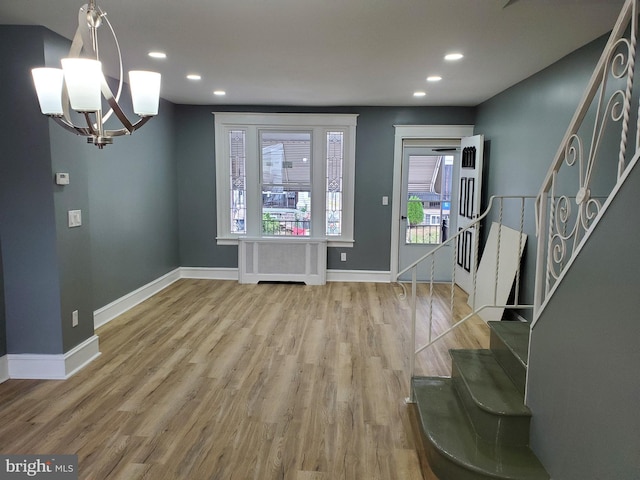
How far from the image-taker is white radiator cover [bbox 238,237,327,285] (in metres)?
6.25

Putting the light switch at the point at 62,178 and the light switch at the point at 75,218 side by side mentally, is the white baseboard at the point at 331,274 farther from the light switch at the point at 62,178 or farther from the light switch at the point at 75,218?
the light switch at the point at 62,178

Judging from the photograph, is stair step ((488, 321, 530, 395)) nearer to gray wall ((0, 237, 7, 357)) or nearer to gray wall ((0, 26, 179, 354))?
gray wall ((0, 26, 179, 354))

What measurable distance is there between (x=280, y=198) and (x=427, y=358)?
3426mm

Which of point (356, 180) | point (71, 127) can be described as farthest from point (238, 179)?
point (71, 127)

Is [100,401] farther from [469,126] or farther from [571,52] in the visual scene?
[469,126]

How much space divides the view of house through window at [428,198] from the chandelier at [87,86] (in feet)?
15.7

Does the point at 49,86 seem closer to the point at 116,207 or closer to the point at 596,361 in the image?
the point at 596,361

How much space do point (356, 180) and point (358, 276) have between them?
139cm

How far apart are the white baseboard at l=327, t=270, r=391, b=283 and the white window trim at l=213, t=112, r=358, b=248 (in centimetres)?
41

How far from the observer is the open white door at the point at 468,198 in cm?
518

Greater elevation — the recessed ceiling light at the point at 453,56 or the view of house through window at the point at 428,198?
the recessed ceiling light at the point at 453,56

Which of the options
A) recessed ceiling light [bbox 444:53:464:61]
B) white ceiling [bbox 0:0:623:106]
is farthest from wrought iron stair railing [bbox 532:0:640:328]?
recessed ceiling light [bbox 444:53:464:61]

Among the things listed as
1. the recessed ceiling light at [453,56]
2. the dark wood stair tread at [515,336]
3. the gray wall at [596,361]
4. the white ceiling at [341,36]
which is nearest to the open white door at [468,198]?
the white ceiling at [341,36]

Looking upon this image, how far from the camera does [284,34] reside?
296cm
